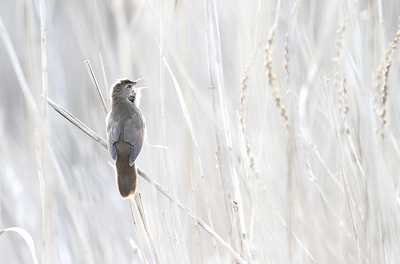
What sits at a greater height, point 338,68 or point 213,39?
point 213,39

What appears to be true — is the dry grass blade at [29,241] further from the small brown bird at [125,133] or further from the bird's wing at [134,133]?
the bird's wing at [134,133]

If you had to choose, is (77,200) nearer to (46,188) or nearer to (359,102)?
(46,188)

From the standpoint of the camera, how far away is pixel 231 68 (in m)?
2.28

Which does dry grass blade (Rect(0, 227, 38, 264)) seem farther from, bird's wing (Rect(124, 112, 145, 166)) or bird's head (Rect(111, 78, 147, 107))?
bird's head (Rect(111, 78, 147, 107))

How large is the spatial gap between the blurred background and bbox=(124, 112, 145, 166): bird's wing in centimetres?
9

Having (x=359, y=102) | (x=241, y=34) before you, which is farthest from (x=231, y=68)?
(x=359, y=102)

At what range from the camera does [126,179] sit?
1481 mm

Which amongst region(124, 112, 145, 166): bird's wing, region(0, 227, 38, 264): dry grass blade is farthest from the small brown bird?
region(0, 227, 38, 264): dry grass blade

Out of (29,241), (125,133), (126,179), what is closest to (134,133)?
(125,133)

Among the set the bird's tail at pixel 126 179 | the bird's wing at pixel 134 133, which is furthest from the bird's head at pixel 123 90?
the bird's tail at pixel 126 179

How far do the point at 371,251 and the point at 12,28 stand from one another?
3147mm

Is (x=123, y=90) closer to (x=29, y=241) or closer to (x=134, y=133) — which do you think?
(x=134, y=133)

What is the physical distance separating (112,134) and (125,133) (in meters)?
0.05

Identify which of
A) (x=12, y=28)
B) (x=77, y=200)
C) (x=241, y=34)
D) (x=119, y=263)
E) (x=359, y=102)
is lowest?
(x=119, y=263)
